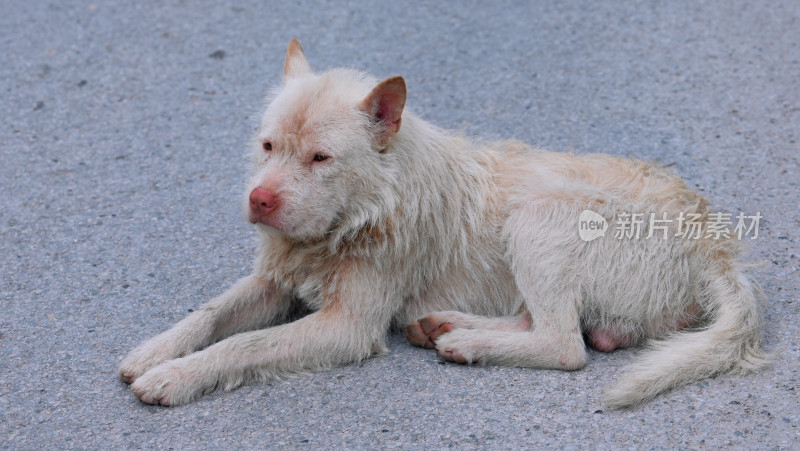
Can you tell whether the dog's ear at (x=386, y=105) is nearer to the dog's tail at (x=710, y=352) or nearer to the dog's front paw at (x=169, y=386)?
the dog's front paw at (x=169, y=386)

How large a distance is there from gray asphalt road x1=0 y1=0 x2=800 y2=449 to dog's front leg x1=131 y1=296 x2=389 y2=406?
82 mm

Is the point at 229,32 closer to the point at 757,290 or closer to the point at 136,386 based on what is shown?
the point at 136,386

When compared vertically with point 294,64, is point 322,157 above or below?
below

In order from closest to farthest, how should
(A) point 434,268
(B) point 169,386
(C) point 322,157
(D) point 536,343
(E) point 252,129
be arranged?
(B) point 169,386
(C) point 322,157
(D) point 536,343
(A) point 434,268
(E) point 252,129

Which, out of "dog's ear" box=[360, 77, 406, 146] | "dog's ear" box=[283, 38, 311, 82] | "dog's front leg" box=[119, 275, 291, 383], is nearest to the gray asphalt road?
"dog's front leg" box=[119, 275, 291, 383]

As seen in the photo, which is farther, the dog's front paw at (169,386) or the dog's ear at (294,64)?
the dog's ear at (294,64)

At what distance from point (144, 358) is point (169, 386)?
0.30 metres

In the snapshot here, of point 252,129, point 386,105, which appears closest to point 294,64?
point 386,105

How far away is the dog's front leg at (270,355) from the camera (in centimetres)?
420

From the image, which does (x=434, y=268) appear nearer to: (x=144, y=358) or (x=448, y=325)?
(x=448, y=325)

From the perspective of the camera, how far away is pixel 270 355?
440 cm

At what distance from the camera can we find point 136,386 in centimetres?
419

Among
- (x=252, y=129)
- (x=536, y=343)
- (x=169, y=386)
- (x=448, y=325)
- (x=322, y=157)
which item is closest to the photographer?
(x=169, y=386)

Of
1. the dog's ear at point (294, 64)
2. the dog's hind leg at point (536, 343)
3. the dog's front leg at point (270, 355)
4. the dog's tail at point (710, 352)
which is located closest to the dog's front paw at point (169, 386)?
the dog's front leg at point (270, 355)
